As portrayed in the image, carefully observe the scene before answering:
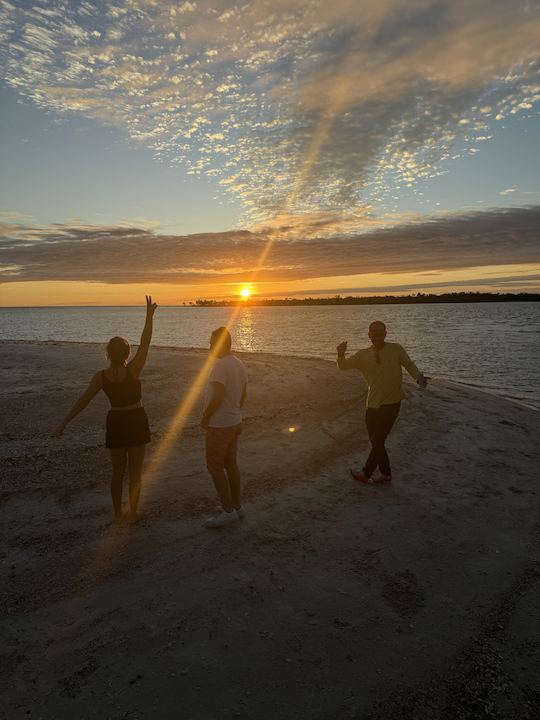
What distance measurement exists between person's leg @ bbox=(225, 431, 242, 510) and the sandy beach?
0.34 m

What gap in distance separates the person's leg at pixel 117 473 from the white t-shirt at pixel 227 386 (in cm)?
118

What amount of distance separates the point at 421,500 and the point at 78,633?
4675mm

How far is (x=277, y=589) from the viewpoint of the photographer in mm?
4293

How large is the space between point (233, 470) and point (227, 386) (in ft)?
3.63

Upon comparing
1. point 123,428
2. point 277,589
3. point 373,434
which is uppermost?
point 123,428

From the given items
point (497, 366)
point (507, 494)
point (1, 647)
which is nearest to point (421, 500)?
point (507, 494)

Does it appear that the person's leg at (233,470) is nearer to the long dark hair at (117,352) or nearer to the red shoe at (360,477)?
the long dark hair at (117,352)

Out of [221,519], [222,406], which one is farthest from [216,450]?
[221,519]

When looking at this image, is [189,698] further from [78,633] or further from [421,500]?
[421,500]

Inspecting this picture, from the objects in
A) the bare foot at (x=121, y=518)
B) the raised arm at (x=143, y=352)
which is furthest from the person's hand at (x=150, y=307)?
the bare foot at (x=121, y=518)

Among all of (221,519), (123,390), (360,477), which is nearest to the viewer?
(123,390)

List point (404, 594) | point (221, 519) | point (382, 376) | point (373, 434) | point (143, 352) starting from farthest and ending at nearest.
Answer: point (373, 434) → point (382, 376) → point (221, 519) → point (143, 352) → point (404, 594)

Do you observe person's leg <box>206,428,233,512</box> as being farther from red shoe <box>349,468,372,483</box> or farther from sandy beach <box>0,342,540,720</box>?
red shoe <box>349,468,372,483</box>

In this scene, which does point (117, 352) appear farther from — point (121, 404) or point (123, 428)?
point (123, 428)
